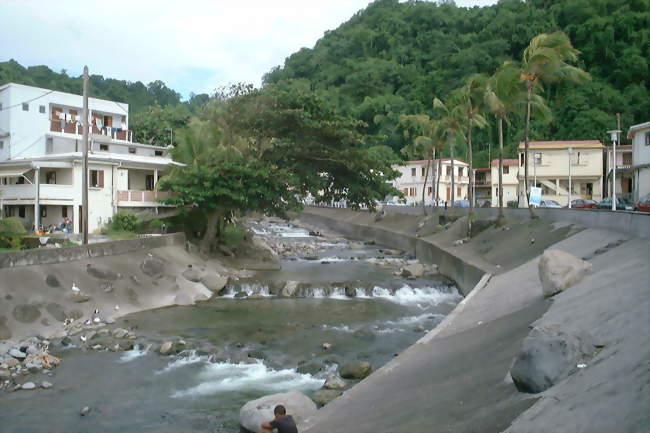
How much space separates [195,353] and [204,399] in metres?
3.63

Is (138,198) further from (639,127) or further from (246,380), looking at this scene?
(639,127)

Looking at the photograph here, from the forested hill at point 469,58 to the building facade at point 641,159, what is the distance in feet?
73.7

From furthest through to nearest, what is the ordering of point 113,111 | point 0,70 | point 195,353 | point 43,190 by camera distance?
point 0,70
point 113,111
point 43,190
point 195,353

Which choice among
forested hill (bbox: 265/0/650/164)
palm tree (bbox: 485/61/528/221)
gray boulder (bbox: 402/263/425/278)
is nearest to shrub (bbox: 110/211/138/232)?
gray boulder (bbox: 402/263/425/278)

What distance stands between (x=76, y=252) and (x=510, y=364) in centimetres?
1875

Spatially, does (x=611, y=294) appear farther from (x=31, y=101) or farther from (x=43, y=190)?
(x=31, y=101)

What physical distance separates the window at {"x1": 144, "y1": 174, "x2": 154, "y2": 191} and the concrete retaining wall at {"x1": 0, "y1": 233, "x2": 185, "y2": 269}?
321 inches

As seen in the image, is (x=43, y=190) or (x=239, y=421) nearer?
(x=239, y=421)

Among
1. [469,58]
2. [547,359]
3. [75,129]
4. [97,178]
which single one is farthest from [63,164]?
[469,58]

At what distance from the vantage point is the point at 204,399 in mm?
13758

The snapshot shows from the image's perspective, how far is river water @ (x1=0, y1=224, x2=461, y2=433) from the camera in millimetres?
12742

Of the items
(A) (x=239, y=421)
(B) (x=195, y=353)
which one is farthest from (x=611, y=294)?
(B) (x=195, y=353)

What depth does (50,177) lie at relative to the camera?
3278 cm

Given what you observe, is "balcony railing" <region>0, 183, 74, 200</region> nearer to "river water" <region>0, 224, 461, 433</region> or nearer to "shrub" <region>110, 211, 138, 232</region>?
"shrub" <region>110, 211, 138, 232</region>
